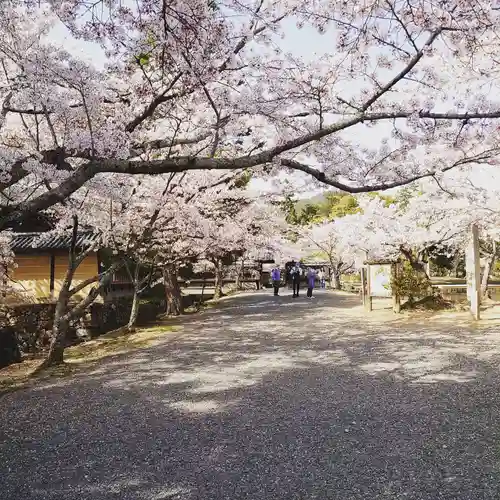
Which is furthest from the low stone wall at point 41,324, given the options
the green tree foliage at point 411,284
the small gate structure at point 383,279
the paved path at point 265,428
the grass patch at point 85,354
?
the green tree foliage at point 411,284

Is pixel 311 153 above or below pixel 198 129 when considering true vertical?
below

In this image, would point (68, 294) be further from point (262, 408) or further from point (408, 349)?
point (408, 349)

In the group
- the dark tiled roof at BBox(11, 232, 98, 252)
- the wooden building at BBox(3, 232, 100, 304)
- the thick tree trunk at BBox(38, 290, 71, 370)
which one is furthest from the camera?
the wooden building at BBox(3, 232, 100, 304)

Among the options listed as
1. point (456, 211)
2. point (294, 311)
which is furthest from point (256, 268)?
point (456, 211)

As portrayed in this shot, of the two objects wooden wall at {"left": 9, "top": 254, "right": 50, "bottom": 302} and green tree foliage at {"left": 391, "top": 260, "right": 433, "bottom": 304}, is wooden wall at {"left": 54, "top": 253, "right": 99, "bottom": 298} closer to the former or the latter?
wooden wall at {"left": 9, "top": 254, "right": 50, "bottom": 302}

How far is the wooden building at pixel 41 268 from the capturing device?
16922 millimetres

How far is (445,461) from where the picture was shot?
13.1ft

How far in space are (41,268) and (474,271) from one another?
13872 millimetres

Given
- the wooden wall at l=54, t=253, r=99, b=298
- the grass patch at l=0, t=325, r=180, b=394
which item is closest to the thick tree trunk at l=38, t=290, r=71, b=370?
the grass patch at l=0, t=325, r=180, b=394

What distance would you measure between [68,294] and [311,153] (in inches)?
205

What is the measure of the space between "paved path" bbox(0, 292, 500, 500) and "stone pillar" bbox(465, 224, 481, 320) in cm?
353

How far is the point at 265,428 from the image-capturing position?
502 cm

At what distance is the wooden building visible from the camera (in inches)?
666

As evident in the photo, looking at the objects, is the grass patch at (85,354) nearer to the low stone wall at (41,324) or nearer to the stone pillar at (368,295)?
the low stone wall at (41,324)
